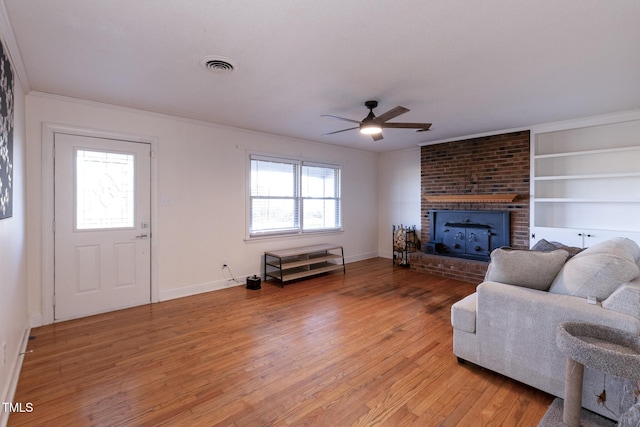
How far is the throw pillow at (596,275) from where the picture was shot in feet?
6.24

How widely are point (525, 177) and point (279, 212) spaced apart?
12.9 feet

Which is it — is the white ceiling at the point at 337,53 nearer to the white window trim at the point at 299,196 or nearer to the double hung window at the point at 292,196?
the white window trim at the point at 299,196

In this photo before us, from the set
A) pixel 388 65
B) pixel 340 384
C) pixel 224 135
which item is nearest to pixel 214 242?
pixel 224 135

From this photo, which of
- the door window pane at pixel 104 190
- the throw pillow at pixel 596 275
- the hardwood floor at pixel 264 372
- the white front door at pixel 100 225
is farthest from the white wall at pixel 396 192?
the door window pane at pixel 104 190

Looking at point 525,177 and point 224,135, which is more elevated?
point 224,135

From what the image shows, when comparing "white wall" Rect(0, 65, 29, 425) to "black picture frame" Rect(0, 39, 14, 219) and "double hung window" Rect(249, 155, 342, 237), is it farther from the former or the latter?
"double hung window" Rect(249, 155, 342, 237)

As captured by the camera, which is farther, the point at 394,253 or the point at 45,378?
the point at 394,253

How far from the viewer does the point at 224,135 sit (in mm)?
4551

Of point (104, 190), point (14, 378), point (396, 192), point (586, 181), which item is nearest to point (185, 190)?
point (104, 190)

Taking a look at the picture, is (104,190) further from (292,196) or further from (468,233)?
(468,233)

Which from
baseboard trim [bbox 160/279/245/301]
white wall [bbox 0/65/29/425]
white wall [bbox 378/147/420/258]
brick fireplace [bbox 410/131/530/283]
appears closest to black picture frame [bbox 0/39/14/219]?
white wall [bbox 0/65/29/425]

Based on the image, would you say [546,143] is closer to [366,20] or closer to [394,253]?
[394,253]

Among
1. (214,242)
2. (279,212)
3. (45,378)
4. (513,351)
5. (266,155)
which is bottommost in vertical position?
(45,378)

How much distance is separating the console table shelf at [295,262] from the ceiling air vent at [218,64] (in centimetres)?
283
